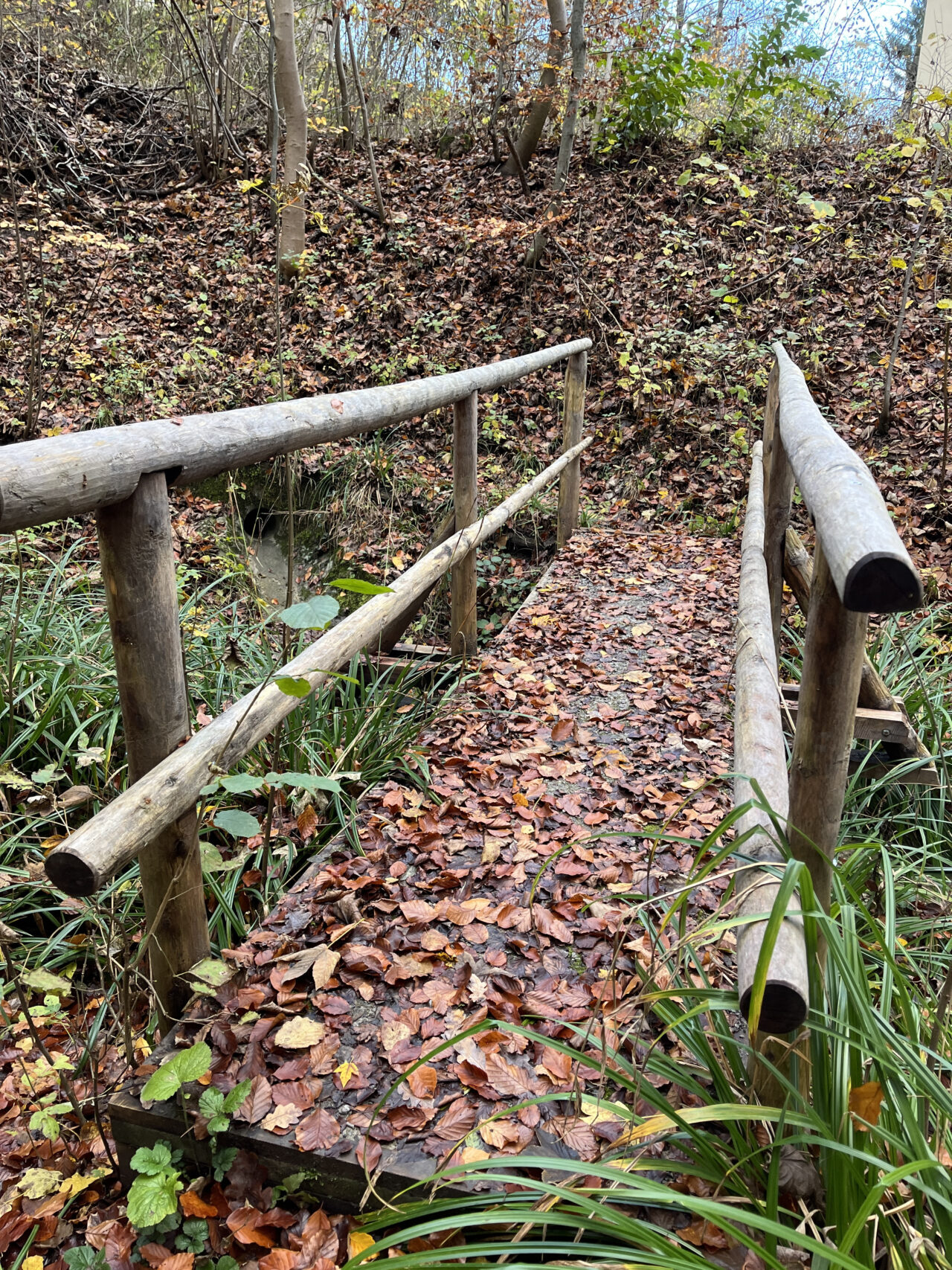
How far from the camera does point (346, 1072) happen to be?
1645 mm

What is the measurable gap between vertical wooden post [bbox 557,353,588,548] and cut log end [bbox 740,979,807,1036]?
16.6 ft

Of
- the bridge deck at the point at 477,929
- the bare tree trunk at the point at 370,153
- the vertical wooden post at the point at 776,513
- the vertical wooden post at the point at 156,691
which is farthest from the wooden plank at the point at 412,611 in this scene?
the bare tree trunk at the point at 370,153

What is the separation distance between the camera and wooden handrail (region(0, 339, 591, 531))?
1.15 m

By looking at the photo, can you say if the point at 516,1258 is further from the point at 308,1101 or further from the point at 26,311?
the point at 26,311

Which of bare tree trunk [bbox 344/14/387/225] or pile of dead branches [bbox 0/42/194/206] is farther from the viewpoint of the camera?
pile of dead branches [bbox 0/42/194/206]

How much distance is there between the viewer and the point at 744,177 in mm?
9062

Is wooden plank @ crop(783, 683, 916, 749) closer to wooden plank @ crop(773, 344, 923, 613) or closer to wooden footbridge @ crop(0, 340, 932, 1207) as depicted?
wooden footbridge @ crop(0, 340, 932, 1207)

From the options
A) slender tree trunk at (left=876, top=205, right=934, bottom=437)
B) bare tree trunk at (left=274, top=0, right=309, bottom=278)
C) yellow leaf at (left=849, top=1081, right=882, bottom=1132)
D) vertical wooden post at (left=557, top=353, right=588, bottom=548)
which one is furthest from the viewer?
bare tree trunk at (left=274, top=0, right=309, bottom=278)

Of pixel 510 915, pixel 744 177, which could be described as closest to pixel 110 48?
pixel 744 177

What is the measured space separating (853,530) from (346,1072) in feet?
4.63

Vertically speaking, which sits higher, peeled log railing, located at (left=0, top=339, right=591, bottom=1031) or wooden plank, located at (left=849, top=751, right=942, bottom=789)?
peeled log railing, located at (left=0, top=339, right=591, bottom=1031)

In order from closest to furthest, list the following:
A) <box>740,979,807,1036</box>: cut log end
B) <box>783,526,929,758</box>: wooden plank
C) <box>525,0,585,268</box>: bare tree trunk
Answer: <box>740,979,807,1036</box>: cut log end
<box>783,526,929,758</box>: wooden plank
<box>525,0,585,268</box>: bare tree trunk

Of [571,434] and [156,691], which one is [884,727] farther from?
[571,434]

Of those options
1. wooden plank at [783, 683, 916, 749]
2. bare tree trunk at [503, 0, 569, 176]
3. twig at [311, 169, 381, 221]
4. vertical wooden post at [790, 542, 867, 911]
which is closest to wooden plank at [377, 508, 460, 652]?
wooden plank at [783, 683, 916, 749]
